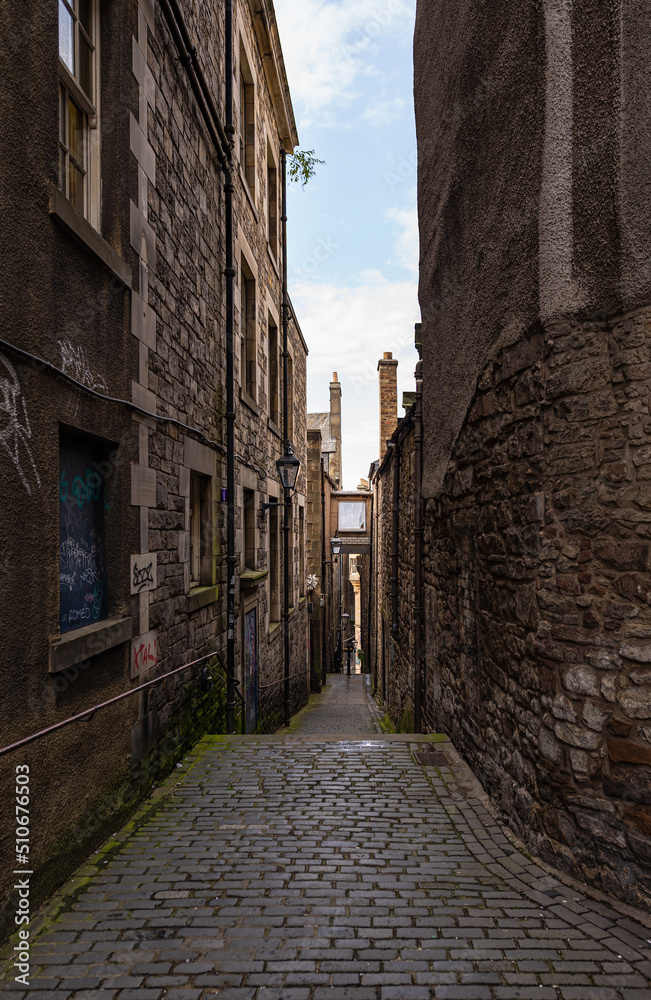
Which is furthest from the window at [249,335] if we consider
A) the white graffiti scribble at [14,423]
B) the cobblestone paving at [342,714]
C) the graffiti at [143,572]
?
the white graffiti scribble at [14,423]

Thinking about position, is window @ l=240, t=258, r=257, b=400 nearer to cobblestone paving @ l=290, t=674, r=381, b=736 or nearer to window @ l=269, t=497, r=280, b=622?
window @ l=269, t=497, r=280, b=622

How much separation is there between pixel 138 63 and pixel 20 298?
115 inches

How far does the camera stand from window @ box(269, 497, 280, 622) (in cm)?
1166

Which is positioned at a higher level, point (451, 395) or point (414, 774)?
point (451, 395)

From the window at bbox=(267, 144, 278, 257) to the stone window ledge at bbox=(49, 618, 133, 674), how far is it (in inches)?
366

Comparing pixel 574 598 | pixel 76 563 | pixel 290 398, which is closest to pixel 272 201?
pixel 290 398

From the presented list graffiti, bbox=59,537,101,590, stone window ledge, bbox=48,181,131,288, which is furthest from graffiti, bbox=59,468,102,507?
stone window ledge, bbox=48,181,131,288

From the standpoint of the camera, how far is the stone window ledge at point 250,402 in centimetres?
871

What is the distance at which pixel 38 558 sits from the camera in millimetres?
3121

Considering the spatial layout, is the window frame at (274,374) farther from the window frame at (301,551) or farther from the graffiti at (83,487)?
the graffiti at (83,487)

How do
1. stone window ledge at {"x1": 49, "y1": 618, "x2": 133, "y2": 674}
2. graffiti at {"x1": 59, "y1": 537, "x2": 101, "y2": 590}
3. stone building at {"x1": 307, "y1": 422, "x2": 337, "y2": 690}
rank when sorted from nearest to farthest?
stone window ledge at {"x1": 49, "y1": 618, "x2": 133, "y2": 674}
graffiti at {"x1": 59, "y1": 537, "x2": 101, "y2": 590}
stone building at {"x1": 307, "y1": 422, "x2": 337, "y2": 690}

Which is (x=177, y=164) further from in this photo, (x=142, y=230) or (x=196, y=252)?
(x=142, y=230)

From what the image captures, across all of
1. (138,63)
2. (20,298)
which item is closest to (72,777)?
(20,298)

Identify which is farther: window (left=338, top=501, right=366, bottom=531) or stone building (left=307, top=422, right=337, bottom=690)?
window (left=338, top=501, right=366, bottom=531)
